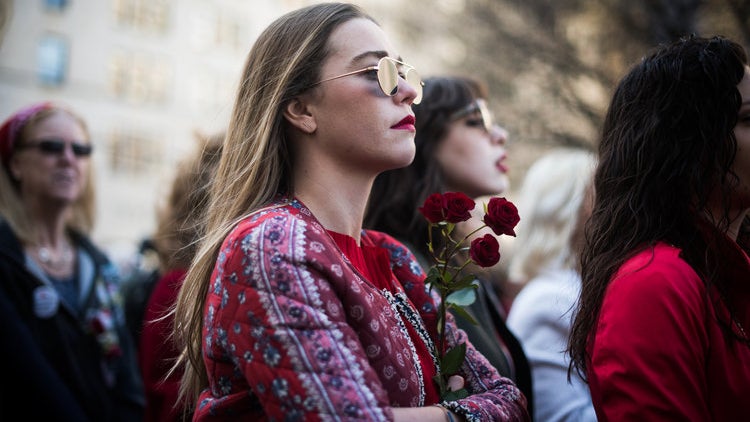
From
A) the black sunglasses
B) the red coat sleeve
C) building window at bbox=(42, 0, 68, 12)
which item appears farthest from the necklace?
building window at bbox=(42, 0, 68, 12)

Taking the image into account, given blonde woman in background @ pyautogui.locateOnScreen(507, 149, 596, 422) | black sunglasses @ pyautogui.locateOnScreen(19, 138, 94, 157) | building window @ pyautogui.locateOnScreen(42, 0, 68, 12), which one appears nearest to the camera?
blonde woman in background @ pyautogui.locateOnScreen(507, 149, 596, 422)

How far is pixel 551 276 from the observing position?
14.0 feet

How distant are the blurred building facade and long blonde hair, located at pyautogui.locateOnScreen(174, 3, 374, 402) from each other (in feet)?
88.1

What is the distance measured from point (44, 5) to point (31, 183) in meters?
28.2

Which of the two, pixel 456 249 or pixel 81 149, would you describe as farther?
pixel 81 149

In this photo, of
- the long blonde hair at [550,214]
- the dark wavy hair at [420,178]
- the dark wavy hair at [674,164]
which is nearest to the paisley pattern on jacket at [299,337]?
the dark wavy hair at [674,164]

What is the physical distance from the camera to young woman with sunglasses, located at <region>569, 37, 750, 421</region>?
1.95m

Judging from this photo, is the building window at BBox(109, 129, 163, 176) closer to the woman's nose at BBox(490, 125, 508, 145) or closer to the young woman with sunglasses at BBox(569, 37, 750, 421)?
the woman's nose at BBox(490, 125, 508, 145)

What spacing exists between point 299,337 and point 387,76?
92 centimetres

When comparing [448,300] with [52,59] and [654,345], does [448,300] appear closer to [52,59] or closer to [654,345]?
[654,345]

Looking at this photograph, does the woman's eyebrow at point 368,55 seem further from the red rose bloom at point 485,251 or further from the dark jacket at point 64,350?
the dark jacket at point 64,350

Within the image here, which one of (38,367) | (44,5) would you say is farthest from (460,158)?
(44,5)

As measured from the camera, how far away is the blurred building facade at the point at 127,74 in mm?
29406

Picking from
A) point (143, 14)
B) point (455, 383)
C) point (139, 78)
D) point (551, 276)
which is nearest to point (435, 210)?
point (455, 383)
